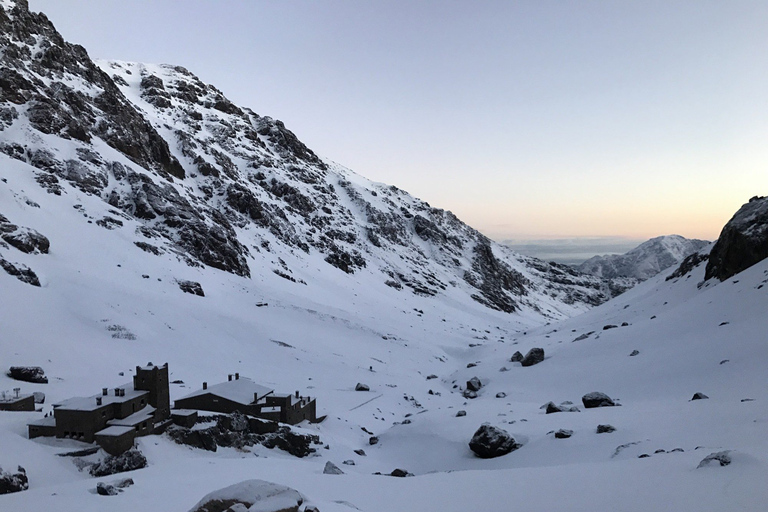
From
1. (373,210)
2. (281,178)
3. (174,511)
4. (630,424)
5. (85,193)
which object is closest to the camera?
(174,511)

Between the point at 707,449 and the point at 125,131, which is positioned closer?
the point at 707,449

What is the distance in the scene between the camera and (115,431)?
2559cm

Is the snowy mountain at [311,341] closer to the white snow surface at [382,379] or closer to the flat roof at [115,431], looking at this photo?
the white snow surface at [382,379]

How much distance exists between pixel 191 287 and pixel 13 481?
146 feet

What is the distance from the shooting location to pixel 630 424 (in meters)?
24.0

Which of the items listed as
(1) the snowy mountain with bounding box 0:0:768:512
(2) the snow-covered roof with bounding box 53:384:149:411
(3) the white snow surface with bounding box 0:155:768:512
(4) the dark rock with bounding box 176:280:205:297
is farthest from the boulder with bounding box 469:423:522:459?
(4) the dark rock with bounding box 176:280:205:297

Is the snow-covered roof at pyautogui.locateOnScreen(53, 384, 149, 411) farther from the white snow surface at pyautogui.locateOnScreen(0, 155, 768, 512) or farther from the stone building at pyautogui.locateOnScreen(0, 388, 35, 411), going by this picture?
the stone building at pyautogui.locateOnScreen(0, 388, 35, 411)

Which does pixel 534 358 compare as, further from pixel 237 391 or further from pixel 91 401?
pixel 91 401

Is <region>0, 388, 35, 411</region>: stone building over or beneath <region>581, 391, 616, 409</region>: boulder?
over

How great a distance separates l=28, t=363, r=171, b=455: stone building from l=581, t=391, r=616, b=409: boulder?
97.0 feet

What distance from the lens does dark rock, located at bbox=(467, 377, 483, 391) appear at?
5144 centimetres

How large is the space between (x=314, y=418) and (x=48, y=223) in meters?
46.5

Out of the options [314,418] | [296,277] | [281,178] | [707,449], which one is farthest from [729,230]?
[281,178]

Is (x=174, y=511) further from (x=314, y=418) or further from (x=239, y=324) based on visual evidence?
(x=239, y=324)
